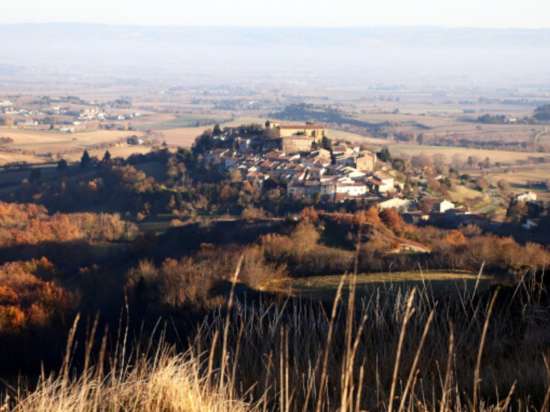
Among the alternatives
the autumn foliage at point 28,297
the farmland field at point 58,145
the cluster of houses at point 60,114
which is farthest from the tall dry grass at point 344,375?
the cluster of houses at point 60,114

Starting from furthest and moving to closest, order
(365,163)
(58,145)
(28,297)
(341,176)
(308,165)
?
(58,145)
(365,163)
(308,165)
(341,176)
(28,297)

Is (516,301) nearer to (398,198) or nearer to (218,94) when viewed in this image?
(398,198)

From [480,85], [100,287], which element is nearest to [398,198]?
[100,287]

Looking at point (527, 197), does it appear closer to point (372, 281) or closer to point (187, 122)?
point (372, 281)

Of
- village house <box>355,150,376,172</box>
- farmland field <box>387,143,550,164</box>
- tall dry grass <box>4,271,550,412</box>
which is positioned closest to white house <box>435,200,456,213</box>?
village house <box>355,150,376,172</box>

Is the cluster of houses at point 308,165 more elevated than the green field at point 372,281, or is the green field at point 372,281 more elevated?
the green field at point 372,281

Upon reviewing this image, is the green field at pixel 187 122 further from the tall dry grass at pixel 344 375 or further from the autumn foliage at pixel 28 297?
the tall dry grass at pixel 344 375

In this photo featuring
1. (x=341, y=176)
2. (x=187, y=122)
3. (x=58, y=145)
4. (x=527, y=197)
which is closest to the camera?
(x=527, y=197)

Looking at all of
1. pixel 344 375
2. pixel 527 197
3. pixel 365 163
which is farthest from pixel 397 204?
pixel 344 375

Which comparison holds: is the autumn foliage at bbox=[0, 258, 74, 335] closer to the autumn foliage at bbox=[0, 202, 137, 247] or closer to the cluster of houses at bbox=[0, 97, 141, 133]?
the autumn foliage at bbox=[0, 202, 137, 247]
